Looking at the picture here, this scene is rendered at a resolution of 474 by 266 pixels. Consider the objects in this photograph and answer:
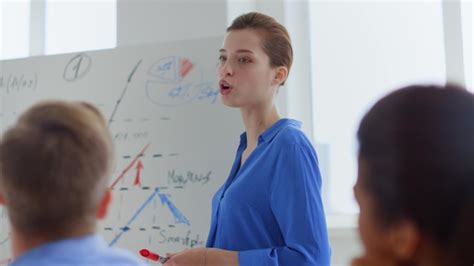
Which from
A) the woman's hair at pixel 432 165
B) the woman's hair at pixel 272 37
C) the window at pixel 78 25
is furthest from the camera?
the window at pixel 78 25

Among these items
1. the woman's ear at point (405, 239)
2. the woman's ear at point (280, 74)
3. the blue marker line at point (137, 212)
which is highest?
the woman's ear at point (280, 74)

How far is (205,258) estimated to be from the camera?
1.62m

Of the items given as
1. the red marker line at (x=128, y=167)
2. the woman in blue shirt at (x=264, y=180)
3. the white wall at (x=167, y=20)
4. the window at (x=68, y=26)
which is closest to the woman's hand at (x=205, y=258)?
the woman in blue shirt at (x=264, y=180)

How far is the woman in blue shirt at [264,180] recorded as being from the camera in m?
1.59

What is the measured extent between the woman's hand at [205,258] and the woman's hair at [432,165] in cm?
86

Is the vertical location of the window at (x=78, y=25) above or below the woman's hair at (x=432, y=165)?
above

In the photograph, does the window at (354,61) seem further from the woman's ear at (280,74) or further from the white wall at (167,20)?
the woman's ear at (280,74)

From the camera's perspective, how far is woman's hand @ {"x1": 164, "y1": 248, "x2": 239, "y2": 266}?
1610mm

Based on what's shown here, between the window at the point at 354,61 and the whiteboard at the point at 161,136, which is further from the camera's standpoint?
the window at the point at 354,61

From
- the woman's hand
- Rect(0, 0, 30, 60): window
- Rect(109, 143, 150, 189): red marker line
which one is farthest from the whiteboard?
Rect(0, 0, 30, 60): window

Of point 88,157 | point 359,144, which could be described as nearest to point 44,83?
point 88,157

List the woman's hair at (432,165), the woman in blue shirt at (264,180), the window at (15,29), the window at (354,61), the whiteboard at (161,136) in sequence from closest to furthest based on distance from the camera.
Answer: the woman's hair at (432,165)
the woman in blue shirt at (264,180)
the whiteboard at (161,136)
the window at (354,61)
the window at (15,29)

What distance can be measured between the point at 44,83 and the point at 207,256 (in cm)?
133

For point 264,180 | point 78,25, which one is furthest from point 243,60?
point 78,25
